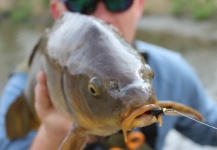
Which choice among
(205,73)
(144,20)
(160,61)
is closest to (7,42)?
(144,20)

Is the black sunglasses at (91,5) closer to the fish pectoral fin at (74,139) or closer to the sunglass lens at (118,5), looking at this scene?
the sunglass lens at (118,5)

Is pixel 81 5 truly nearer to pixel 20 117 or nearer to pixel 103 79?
pixel 20 117

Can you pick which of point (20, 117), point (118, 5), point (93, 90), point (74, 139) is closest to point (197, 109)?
point (118, 5)

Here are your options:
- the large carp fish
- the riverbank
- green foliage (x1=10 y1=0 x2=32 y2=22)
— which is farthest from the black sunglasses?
green foliage (x1=10 y1=0 x2=32 y2=22)

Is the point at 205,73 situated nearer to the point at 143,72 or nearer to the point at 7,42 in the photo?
the point at 143,72

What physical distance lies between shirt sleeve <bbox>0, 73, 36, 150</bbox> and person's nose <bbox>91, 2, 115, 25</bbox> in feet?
2.06

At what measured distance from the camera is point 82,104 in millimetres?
1364

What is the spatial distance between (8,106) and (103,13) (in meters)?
0.74

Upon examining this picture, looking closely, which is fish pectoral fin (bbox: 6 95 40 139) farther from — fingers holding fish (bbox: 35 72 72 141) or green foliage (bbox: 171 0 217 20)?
green foliage (bbox: 171 0 217 20)

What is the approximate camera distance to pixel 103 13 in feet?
7.52

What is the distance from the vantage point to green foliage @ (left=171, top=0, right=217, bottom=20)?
13133 millimetres

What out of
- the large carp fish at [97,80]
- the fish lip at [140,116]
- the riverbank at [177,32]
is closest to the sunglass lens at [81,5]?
the large carp fish at [97,80]

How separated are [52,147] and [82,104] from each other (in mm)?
663

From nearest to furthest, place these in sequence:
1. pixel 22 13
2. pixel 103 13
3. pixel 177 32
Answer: pixel 103 13, pixel 177 32, pixel 22 13
